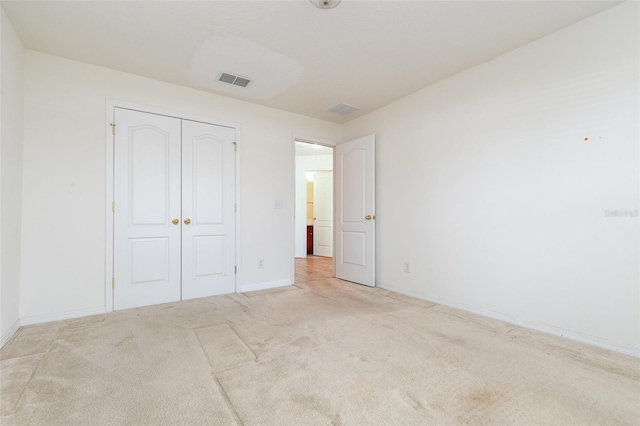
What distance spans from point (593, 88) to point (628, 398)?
2.09 m

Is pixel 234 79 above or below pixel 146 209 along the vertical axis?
above

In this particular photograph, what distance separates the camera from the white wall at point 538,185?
82.7 inches

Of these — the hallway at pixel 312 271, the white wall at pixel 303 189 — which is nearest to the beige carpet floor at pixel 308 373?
the hallway at pixel 312 271

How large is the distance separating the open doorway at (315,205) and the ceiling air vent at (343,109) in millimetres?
2777

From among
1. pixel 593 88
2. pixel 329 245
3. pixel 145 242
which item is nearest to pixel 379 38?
pixel 593 88

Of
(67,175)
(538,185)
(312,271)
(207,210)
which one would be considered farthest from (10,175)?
(538,185)

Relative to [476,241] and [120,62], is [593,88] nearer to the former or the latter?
[476,241]

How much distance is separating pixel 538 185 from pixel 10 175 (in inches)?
170

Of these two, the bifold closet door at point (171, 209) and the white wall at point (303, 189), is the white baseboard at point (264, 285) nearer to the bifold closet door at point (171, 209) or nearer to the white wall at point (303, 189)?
the bifold closet door at point (171, 209)

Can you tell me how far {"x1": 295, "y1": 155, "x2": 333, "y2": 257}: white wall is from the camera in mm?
7371

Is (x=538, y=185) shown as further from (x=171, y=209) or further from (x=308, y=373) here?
(x=171, y=209)

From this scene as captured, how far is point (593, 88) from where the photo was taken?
222cm

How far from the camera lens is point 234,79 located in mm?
3182

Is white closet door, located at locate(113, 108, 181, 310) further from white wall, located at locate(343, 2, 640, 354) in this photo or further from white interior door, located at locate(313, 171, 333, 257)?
white interior door, located at locate(313, 171, 333, 257)
